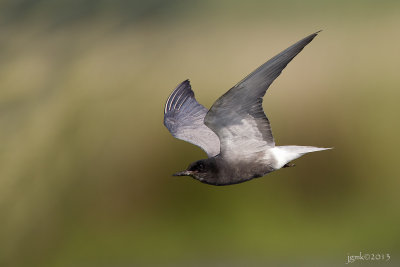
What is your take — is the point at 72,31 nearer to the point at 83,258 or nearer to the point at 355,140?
the point at 83,258

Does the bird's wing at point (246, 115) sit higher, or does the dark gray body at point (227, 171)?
the bird's wing at point (246, 115)

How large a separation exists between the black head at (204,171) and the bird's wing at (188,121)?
515 mm

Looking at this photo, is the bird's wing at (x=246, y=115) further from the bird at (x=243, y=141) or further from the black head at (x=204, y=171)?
the black head at (x=204, y=171)

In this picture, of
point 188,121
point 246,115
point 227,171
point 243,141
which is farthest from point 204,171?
point 188,121

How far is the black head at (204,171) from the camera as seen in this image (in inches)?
221

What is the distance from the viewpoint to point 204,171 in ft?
18.6

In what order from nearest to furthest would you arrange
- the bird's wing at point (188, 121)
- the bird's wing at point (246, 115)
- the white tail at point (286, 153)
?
the bird's wing at point (246, 115) → the white tail at point (286, 153) → the bird's wing at point (188, 121)

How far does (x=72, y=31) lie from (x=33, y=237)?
5030 mm

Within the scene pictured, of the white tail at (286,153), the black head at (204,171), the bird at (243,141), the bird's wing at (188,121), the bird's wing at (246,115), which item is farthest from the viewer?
the bird's wing at (188,121)

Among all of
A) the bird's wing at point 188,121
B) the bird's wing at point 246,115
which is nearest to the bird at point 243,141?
the bird's wing at point 246,115

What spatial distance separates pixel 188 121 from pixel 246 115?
1579mm

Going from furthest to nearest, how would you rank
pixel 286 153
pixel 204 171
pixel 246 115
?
pixel 204 171, pixel 286 153, pixel 246 115

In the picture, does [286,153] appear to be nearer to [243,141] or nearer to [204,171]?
[243,141]

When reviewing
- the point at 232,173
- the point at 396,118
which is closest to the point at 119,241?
the point at 396,118
